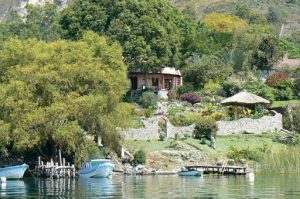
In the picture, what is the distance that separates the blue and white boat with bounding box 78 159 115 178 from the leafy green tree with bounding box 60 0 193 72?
22.6 m

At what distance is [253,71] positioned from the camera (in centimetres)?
8738

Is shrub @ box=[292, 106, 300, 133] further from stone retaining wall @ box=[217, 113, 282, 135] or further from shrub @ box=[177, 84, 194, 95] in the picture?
shrub @ box=[177, 84, 194, 95]

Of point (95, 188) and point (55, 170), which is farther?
point (55, 170)

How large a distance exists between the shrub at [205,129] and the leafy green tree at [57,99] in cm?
699

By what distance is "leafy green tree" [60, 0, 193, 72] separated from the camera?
78.8 meters

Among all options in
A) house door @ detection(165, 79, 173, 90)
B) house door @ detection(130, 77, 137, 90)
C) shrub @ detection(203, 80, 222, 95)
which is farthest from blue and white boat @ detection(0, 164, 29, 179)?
house door @ detection(165, 79, 173, 90)

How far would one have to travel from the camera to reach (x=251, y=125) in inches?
2746

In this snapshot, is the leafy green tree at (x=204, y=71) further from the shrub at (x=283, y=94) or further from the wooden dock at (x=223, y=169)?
the wooden dock at (x=223, y=169)

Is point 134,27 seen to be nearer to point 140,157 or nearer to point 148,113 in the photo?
point 148,113

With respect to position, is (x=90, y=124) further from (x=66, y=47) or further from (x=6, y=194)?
(x=6, y=194)

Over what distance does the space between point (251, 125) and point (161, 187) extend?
955 inches

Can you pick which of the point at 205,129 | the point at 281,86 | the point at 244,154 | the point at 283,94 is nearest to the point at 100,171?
the point at 244,154

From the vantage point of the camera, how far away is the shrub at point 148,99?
3000 inches

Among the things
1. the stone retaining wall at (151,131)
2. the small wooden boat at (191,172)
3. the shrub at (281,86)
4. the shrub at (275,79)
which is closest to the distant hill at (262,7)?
the shrub at (275,79)
